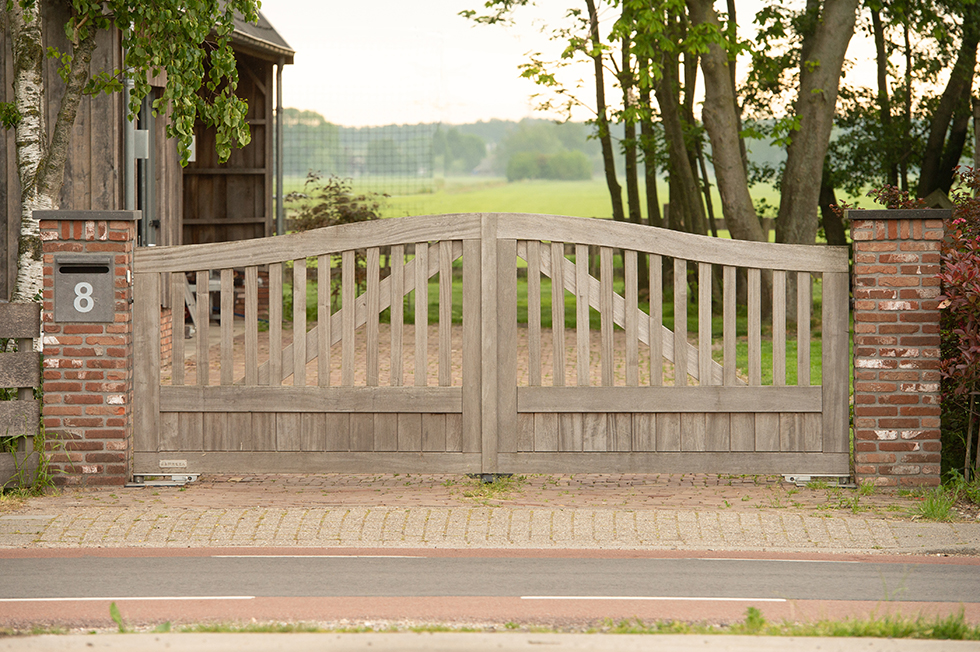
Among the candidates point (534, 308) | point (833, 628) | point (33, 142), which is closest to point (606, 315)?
point (534, 308)

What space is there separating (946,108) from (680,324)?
1616 centimetres

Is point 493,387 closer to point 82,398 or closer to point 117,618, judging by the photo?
point 82,398

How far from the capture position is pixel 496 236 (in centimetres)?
725

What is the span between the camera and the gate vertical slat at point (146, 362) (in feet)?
23.9

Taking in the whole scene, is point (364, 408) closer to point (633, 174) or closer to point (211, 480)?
point (211, 480)

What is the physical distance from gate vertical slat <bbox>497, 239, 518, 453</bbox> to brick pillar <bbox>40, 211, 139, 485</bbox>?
2456mm

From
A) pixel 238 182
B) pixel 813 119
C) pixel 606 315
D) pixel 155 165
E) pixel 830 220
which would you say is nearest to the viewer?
pixel 606 315

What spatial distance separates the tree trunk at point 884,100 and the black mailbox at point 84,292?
18.9 meters

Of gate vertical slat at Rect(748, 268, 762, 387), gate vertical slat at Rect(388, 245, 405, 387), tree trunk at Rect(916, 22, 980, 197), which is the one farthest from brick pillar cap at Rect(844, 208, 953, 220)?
tree trunk at Rect(916, 22, 980, 197)

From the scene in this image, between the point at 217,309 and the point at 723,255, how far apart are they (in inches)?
481

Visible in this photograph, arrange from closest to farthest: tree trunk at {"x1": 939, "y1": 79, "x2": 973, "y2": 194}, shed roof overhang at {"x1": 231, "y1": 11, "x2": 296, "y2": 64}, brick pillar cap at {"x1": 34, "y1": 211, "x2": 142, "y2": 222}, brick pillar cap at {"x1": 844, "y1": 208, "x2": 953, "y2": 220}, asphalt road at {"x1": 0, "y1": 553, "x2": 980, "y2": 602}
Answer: asphalt road at {"x1": 0, "y1": 553, "x2": 980, "y2": 602}
brick pillar cap at {"x1": 844, "y1": 208, "x2": 953, "y2": 220}
brick pillar cap at {"x1": 34, "y1": 211, "x2": 142, "y2": 222}
shed roof overhang at {"x1": 231, "y1": 11, "x2": 296, "y2": 64}
tree trunk at {"x1": 939, "y1": 79, "x2": 973, "y2": 194}

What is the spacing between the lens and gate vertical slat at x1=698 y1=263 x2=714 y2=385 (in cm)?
718

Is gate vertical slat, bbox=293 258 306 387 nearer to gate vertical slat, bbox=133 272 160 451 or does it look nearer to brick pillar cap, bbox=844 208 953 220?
gate vertical slat, bbox=133 272 160 451

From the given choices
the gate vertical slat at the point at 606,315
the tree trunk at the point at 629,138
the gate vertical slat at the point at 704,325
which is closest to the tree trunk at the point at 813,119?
the tree trunk at the point at 629,138
